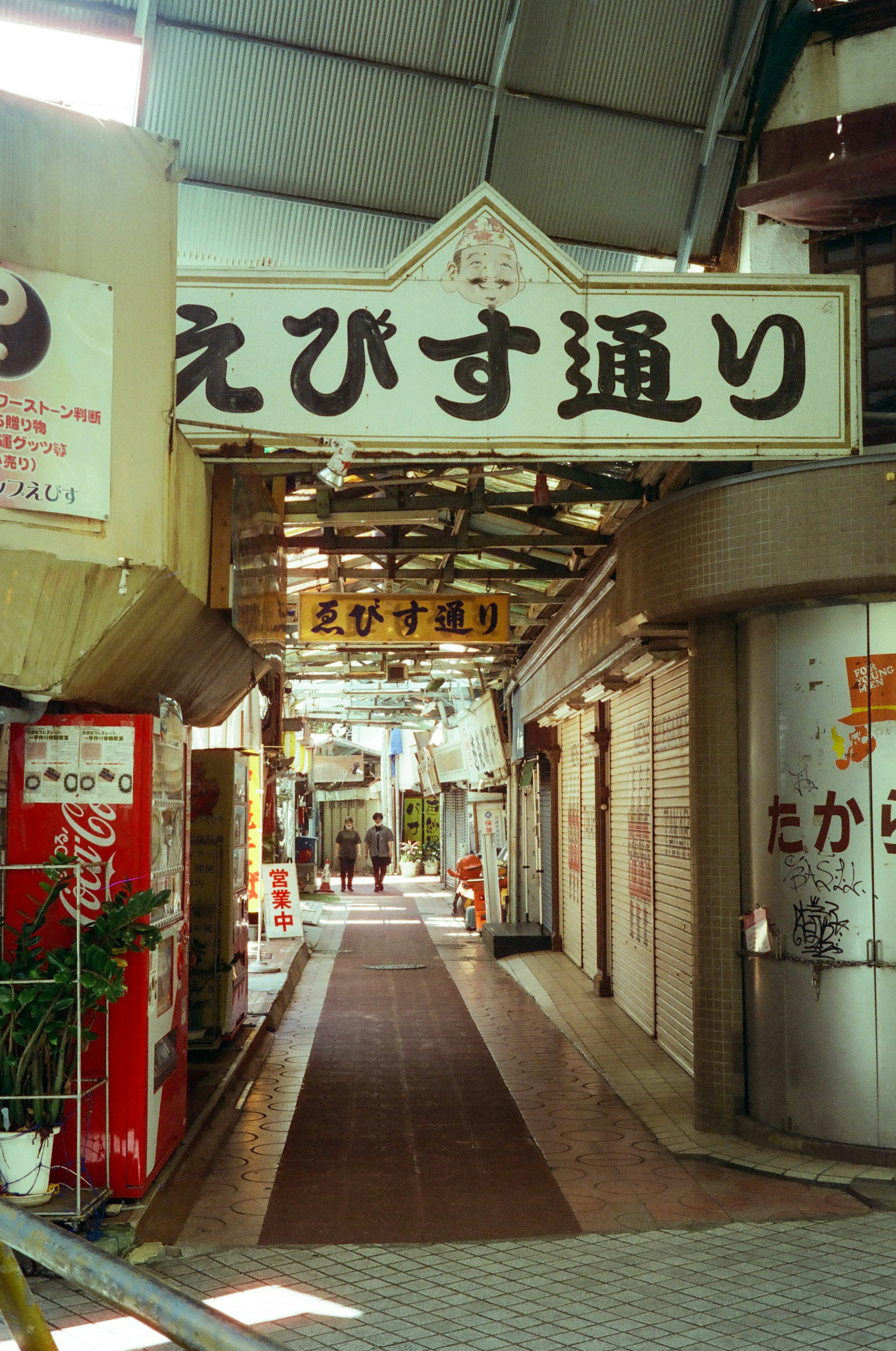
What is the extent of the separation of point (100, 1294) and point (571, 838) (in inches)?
547

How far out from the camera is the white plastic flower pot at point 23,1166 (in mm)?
5207

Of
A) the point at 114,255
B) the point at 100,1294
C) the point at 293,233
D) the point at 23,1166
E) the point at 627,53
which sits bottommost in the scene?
the point at 23,1166

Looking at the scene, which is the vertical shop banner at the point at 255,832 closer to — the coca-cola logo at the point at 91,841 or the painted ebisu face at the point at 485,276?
the coca-cola logo at the point at 91,841

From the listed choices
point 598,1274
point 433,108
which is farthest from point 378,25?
point 598,1274

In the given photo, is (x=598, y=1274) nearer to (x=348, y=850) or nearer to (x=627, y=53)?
(x=627, y=53)

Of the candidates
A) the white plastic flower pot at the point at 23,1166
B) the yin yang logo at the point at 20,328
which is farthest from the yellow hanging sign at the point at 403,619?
the white plastic flower pot at the point at 23,1166

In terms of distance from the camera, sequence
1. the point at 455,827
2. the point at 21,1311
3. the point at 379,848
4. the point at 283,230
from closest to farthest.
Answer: the point at 21,1311 → the point at 283,230 → the point at 379,848 → the point at 455,827

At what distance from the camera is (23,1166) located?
5.24 meters

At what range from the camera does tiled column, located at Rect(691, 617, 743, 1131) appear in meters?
7.30

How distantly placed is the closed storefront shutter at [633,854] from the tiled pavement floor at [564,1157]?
0.41 m

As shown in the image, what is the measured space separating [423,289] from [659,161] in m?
4.20

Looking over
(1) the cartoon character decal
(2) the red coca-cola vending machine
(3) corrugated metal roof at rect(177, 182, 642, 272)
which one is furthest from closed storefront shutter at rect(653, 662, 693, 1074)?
(2) the red coca-cola vending machine

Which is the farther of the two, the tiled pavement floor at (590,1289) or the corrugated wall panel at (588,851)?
the corrugated wall panel at (588,851)

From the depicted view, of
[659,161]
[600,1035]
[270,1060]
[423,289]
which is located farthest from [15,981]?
[659,161]
